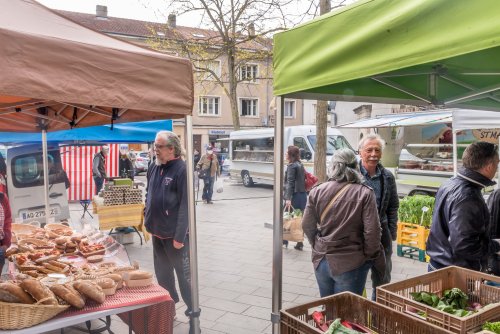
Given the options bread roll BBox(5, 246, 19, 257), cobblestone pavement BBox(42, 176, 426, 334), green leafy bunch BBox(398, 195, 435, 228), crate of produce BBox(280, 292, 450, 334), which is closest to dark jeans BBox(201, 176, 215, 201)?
cobblestone pavement BBox(42, 176, 426, 334)

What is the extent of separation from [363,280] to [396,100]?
136cm

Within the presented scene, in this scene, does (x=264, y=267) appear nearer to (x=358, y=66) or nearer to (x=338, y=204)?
(x=338, y=204)

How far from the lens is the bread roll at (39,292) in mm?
2369

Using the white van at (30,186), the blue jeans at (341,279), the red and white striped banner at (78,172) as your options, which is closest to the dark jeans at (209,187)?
the red and white striped banner at (78,172)

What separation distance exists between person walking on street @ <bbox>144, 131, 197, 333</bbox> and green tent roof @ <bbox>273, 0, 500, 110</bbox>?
75.0 inches

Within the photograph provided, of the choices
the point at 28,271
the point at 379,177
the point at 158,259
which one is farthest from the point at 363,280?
the point at 28,271

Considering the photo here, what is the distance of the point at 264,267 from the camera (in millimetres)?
6223

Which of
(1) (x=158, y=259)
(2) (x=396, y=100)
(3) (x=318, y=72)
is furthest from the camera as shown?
(1) (x=158, y=259)

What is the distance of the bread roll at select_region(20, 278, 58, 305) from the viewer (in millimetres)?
2369

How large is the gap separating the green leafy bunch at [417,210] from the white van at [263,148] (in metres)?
8.66

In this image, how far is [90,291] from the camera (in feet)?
8.29

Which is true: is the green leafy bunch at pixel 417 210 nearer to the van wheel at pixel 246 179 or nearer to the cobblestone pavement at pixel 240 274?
the cobblestone pavement at pixel 240 274

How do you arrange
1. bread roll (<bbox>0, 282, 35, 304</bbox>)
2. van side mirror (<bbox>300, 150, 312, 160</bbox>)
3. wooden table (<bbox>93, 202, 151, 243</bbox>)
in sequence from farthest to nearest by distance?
1. van side mirror (<bbox>300, 150, 312, 160</bbox>)
2. wooden table (<bbox>93, 202, 151, 243</bbox>)
3. bread roll (<bbox>0, 282, 35, 304</bbox>)

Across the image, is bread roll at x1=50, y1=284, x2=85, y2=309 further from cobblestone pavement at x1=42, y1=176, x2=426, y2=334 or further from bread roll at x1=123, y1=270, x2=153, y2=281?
cobblestone pavement at x1=42, y1=176, x2=426, y2=334
